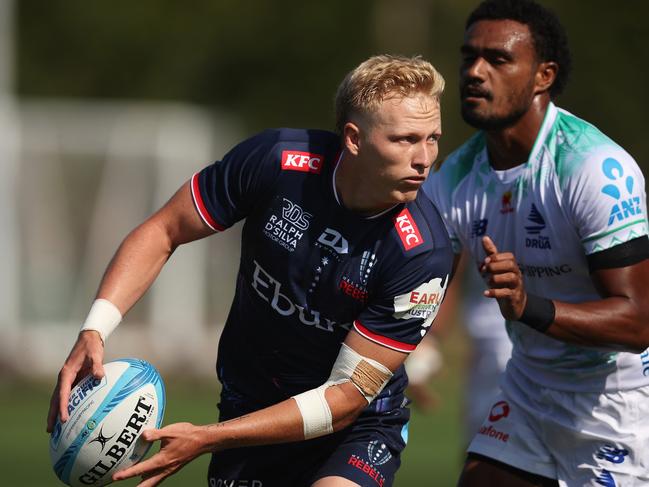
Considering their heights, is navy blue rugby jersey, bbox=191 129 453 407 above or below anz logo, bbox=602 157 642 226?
below

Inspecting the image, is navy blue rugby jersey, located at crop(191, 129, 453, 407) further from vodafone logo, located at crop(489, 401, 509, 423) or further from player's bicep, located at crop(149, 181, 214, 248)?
vodafone logo, located at crop(489, 401, 509, 423)

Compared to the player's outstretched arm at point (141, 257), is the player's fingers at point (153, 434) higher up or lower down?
lower down

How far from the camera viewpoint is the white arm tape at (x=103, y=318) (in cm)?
516

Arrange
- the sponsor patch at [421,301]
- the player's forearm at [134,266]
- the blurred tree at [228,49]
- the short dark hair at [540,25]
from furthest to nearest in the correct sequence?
the blurred tree at [228,49]
the short dark hair at [540,25]
the player's forearm at [134,266]
the sponsor patch at [421,301]

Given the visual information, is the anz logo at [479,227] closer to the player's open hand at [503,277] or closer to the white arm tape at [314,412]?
the player's open hand at [503,277]

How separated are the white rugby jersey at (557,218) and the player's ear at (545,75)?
4.7 inches

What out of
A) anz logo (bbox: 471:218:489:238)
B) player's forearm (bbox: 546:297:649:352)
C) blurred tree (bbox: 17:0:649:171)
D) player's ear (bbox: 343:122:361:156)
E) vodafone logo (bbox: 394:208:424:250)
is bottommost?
blurred tree (bbox: 17:0:649:171)

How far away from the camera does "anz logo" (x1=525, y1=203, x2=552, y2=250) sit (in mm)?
5750

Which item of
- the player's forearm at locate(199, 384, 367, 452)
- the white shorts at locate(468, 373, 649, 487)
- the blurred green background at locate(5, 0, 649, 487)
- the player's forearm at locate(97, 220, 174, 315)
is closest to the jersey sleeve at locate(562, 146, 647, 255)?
the white shorts at locate(468, 373, 649, 487)

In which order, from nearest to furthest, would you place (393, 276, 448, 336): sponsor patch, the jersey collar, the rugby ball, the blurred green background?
the rugby ball, (393, 276, 448, 336): sponsor patch, the jersey collar, the blurred green background

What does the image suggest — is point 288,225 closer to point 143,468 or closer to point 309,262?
point 309,262

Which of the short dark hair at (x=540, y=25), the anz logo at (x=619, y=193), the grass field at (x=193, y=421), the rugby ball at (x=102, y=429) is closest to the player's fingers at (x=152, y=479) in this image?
the rugby ball at (x=102, y=429)

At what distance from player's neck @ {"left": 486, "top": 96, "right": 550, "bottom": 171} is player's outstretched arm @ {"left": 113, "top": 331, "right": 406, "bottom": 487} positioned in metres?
1.33

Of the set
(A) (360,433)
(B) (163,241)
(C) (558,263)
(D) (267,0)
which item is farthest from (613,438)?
(D) (267,0)
